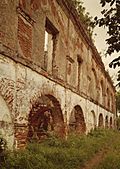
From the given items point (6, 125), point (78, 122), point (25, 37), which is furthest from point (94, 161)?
point (78, 122)

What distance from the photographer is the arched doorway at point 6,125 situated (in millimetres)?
6977

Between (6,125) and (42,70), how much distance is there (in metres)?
2.67

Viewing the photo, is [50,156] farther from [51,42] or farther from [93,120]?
[93,120]

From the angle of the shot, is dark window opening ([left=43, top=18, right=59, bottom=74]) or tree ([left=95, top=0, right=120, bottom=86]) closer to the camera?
tree ([left=95, top=0, right=120, bottom=86])

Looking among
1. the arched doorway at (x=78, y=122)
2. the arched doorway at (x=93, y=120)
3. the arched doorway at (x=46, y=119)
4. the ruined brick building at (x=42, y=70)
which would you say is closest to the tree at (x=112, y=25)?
the ruined brick building at (x=42, y=70)

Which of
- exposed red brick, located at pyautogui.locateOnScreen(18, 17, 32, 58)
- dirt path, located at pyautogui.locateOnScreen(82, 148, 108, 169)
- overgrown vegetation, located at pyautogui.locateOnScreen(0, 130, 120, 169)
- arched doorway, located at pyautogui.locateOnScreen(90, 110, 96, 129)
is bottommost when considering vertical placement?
dirt path, located at pyautogui.locateOnScreen(82, 148, 108, 169)

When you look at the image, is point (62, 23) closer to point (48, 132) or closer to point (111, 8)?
point (48, 132)

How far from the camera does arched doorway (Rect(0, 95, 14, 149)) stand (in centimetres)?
698

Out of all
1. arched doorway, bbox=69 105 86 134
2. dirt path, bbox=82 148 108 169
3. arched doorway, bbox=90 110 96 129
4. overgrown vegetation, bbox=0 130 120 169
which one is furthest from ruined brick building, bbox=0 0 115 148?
dirt path, bbox=82 148 108 169

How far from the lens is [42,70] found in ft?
30.9

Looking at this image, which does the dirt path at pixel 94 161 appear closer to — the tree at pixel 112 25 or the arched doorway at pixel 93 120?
the tree at pixel 112 25

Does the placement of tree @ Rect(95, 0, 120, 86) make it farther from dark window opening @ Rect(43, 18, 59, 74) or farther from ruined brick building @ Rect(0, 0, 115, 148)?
dark window opening @ Rect(43, 18, 59, 74)

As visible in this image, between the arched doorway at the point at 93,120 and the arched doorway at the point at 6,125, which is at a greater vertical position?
the arched doorway at the point at 93,120

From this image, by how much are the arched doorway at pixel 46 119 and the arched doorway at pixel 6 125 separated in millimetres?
3299
